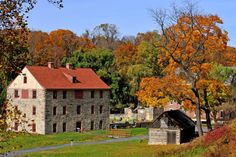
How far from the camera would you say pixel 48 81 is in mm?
59375

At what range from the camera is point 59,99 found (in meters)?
59.9

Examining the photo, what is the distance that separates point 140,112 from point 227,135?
179ft

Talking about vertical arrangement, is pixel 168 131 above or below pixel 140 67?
below

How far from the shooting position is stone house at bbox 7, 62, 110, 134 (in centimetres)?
5831

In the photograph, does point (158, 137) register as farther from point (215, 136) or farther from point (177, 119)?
point (215, 136)

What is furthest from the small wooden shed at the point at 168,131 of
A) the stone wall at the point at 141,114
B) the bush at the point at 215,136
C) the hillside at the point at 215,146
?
the stone wall at the point at 141,114

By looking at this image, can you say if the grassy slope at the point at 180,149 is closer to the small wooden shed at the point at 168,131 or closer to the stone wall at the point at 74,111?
the small wooden shed at the point at 168,131

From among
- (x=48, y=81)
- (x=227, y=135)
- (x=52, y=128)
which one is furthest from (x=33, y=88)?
(x=227, y=135)

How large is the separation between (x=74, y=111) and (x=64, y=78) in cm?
488

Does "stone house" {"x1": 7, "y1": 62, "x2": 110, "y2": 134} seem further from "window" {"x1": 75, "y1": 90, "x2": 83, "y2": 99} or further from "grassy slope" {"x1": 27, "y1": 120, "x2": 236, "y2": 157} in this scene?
"grassy slope" {"x1": 27, "y1": 120, "x2": 236, "y2": 157}

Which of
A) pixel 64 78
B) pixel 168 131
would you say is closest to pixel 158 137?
pixel 168 131

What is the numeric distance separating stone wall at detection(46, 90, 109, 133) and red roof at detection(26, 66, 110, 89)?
867mm

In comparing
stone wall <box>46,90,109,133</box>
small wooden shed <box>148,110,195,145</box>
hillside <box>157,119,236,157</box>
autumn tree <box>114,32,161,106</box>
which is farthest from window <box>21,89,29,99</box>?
hillside <box>157,119,236,157</box>

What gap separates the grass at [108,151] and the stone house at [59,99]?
45.8 ft
